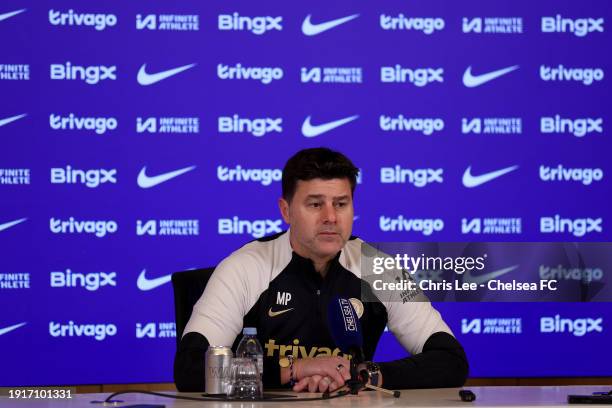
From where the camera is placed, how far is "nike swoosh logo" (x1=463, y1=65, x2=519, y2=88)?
5.40 m

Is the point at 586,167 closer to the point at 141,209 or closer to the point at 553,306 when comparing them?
the point at 553,306

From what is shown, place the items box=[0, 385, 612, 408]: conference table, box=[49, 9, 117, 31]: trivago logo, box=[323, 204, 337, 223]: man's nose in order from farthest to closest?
box=[49, 9, 117, 31]: trivago logo < box=[323, 204, 337, 223]: man's nose < box=[0, 385, 612, 408]: conference table

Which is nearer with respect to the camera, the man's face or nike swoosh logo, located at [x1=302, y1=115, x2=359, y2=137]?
the man's face

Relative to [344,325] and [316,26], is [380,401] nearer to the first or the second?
[344,325]

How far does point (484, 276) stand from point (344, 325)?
227cm

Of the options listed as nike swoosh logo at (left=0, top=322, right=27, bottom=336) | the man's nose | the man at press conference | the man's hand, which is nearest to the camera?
A: the man's hand

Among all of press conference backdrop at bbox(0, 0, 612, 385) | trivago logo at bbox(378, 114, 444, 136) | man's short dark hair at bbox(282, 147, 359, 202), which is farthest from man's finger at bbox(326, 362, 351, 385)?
trivago logo at bbox(378, 114, 444, 136)

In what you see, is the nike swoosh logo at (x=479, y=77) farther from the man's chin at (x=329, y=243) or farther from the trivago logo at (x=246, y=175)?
the man's chin at (x=329, y=243)

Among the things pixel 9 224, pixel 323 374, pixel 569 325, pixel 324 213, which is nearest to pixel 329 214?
pixel 324 213

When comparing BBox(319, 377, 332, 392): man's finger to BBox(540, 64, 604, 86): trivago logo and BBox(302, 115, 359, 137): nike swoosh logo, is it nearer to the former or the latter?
BBox(302, 115, 359, 137): nike swoosh logo

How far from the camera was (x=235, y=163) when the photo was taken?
526cm

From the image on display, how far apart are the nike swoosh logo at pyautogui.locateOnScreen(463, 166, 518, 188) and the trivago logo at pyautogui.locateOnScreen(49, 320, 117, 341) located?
2003mm

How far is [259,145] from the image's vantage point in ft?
17.3

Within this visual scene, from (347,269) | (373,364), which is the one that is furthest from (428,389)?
(347,269)
